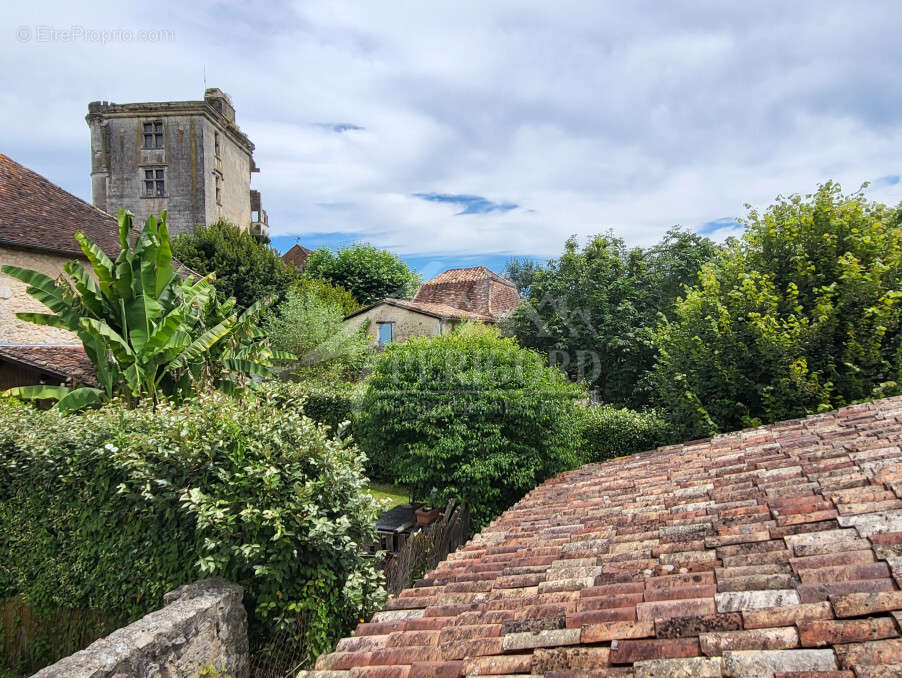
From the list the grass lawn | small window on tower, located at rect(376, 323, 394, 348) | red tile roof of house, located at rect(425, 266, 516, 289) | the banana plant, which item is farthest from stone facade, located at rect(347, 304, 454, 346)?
the banana plant

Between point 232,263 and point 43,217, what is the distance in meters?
9.00

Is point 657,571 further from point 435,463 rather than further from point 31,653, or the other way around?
point 31,653

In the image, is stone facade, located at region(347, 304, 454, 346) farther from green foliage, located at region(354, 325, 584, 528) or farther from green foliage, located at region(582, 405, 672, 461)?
green foliage, located at region(354, 325, 584, 528)

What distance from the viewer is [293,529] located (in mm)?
5867

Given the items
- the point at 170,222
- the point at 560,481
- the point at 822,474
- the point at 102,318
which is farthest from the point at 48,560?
the point at 170,222

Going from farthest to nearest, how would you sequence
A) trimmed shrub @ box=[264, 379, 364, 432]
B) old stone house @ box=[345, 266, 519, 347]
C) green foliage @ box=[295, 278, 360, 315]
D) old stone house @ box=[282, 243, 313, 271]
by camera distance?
old stone house @ box=[282, 243, 313, 271]
green foliage @ box=[295, 278, 360, 315]
old stone house @ box=[345, 266, 519, 347]
trimmed shrub @ box=[264, 379, 364, 432]

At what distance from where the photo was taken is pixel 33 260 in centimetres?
1577

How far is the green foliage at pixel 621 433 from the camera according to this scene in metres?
13.3

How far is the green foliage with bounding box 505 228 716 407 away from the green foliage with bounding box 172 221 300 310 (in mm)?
13193

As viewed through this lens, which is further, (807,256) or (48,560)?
(807,256)

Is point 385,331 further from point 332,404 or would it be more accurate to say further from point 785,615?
point 785,615

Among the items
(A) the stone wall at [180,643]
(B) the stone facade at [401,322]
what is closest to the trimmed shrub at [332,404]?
(B) the stone facade at [401,322]

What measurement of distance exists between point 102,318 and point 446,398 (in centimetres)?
797

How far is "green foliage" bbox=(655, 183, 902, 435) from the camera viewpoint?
362 inches
